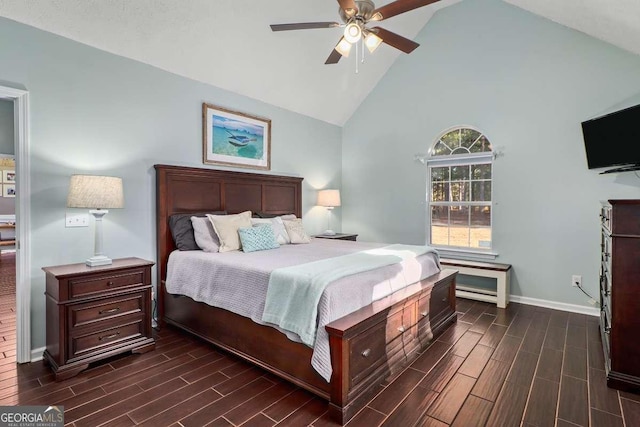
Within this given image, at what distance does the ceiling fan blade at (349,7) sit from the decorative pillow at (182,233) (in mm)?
2415

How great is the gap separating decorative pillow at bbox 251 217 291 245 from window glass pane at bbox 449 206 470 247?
7.99 feet

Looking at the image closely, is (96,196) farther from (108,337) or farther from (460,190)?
(460,190)

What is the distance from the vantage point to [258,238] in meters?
3.39

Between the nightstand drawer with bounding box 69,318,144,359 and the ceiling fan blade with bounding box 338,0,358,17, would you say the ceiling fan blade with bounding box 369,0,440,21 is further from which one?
the nightstand drawer with bounding box 69,318,144,359

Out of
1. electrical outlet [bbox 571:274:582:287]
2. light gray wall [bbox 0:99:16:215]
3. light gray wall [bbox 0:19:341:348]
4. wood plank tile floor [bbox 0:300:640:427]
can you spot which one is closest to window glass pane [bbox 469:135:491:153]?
electrical outlet [bbox 571:274:582:287]

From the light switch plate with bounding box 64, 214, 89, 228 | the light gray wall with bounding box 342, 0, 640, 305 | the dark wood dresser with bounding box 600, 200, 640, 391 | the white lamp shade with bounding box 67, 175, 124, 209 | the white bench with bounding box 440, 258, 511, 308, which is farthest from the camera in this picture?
the white bench with bounding box 440, 258, 511, 308

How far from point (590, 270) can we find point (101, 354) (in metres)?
4.90

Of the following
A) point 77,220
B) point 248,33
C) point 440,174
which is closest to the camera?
point 77,220

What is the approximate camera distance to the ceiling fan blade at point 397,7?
2.29 m

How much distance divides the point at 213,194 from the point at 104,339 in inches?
70.9

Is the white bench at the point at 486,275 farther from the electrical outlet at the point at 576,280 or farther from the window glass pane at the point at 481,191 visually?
the window glass pane at the point at 481,191

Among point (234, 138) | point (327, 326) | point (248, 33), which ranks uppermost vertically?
point (248, 33)

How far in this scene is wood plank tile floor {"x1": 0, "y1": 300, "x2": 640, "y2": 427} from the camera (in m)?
1.93

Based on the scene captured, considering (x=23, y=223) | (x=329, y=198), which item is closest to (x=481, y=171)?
(x=329, y=198)
